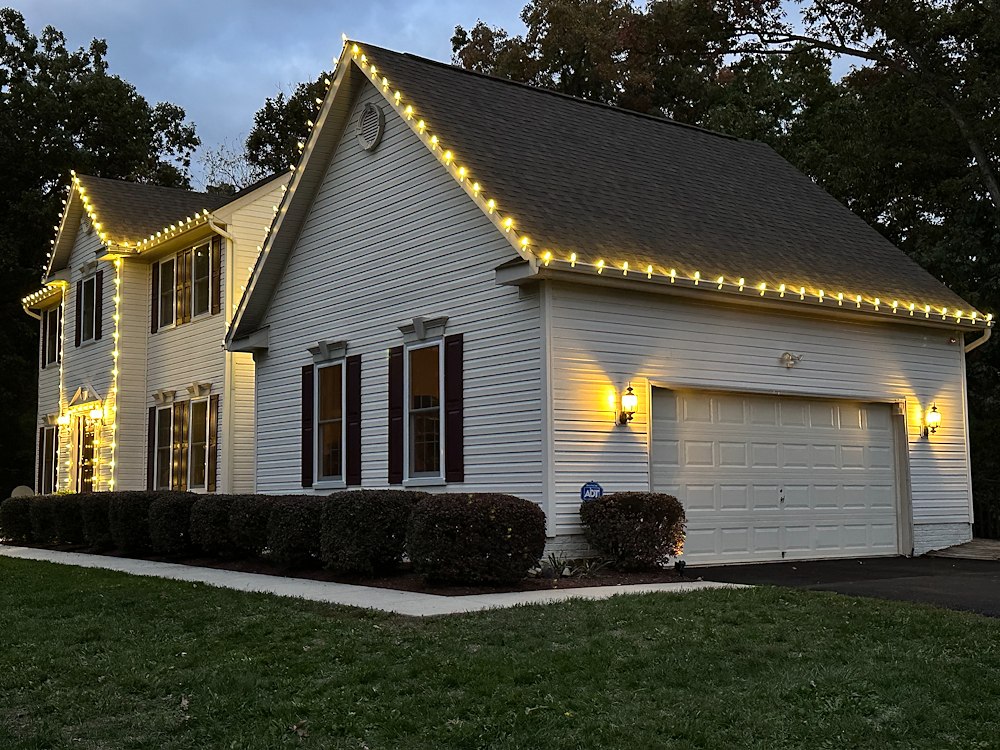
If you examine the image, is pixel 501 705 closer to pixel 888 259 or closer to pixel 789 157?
pixel 888 259

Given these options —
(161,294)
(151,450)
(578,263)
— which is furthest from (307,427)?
(161,294)

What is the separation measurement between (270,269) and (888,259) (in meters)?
9.42

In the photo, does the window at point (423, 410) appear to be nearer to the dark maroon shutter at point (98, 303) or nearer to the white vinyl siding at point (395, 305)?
the white vinyl siding at point (395, 305)

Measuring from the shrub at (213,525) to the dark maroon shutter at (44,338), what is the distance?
14.7m

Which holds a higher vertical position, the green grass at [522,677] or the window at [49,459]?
the window at [49,459]

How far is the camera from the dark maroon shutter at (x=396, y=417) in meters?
15.0

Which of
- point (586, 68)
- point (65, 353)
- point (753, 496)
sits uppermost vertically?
point (586, 68)

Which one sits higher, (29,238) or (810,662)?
(29,238)

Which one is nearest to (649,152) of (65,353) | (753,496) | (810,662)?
(753,496)

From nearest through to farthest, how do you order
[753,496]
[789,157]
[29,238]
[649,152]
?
[753,496], [649,152], [789,157], [29,238]

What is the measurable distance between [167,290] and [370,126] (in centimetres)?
858

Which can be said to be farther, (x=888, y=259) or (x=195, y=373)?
(x=195, y=373)

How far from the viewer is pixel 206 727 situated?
6.25 metres

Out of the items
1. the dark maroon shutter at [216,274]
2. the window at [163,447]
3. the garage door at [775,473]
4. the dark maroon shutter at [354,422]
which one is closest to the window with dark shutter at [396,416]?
the dark maroon shutter at [354,422]
